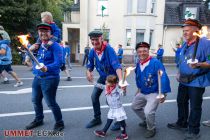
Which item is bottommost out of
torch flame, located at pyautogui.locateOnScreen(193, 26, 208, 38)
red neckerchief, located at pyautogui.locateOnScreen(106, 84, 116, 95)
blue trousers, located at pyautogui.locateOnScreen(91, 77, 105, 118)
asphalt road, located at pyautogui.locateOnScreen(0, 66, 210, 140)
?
asphalt road, located at pyautogui.locateOnScreen(0, 66, 210, 140)

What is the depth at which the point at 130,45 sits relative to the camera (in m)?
23.2

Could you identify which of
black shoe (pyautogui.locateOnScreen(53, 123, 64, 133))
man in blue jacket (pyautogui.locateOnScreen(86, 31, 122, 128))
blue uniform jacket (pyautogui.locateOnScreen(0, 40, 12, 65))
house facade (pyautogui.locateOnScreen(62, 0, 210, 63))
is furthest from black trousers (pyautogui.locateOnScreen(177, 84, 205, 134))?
house facade (pyautogui.locateOnScreen(62, 0, 210, 63))

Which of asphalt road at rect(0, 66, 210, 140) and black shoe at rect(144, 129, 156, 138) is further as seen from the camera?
asphalt road at rect(0, 66, 210, 140)

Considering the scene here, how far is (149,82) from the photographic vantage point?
4520 millimetres

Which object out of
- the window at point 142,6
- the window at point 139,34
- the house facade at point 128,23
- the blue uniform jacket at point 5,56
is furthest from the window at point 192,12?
the blue uniform jacket at point 5,56

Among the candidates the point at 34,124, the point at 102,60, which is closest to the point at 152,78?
the point at 102,60

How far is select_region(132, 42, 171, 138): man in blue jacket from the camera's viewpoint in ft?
14.5

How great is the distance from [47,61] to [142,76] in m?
1.69

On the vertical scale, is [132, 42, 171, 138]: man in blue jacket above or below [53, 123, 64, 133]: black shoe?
above

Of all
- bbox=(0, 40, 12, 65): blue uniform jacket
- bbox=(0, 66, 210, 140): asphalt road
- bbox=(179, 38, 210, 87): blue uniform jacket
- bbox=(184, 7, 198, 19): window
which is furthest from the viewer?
bbox=(184, 7, 198, 19): window

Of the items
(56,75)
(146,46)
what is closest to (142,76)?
(146,46)

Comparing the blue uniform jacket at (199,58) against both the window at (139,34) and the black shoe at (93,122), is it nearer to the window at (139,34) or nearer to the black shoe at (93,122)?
the black shoe at (93,122)

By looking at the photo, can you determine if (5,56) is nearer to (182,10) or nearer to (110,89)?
(110,89)

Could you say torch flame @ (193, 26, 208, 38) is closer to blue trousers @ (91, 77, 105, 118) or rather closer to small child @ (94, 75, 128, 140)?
small child @ (94, 75, 128, 140)
